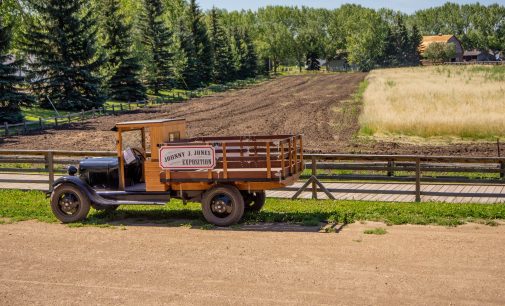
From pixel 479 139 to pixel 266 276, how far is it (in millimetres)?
22221

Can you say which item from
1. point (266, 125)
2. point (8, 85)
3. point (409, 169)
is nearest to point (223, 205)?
point (409, 169)

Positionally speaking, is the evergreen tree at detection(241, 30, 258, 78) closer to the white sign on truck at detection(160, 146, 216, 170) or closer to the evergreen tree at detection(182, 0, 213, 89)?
the evergreen tree at detection(182, 0, 213, 89)

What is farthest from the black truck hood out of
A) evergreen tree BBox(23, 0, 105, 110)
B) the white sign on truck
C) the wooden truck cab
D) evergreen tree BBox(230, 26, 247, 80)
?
evergreen tree BBox(230, 26, 247, 80)

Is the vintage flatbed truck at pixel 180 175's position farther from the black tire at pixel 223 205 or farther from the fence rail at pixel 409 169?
the fence rail at pixel 409 169

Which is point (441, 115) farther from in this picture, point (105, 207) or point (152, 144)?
point (105, 207)

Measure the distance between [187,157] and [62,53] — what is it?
39.0 meters

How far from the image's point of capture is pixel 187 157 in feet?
43.5

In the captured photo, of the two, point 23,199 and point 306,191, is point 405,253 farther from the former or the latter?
point 23,199

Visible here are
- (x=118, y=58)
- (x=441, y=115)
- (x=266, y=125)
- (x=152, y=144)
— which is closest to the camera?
(x=152, y=144)

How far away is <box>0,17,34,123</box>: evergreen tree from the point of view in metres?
40.5

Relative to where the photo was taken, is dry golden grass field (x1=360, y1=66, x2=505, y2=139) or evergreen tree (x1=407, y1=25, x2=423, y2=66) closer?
dry golden grass field (x1=360, y1=66, x2=505, y2=139)

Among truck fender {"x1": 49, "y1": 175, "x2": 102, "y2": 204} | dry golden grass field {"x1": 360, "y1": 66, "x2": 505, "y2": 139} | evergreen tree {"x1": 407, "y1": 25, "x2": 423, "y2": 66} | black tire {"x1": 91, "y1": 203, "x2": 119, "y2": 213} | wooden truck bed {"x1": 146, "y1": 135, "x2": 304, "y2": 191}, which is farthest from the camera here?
evergreen tree {"x1": 407, "y1": 25, "x2": 423, "y2": 66}

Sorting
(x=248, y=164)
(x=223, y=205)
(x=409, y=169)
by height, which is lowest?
(x=223, y=205)

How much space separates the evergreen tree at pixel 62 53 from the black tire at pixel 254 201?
36439 millimetres
